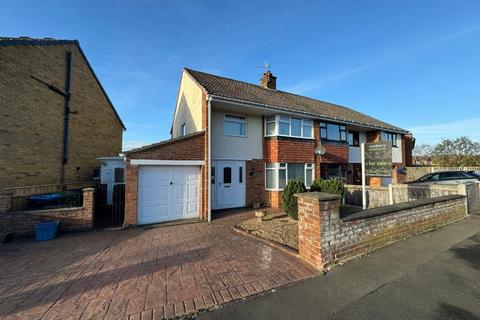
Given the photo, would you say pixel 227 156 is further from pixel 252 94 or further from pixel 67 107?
pixel 67 107

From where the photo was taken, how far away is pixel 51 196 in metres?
7.36

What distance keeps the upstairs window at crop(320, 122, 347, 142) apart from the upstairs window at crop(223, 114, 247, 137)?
16.2ft

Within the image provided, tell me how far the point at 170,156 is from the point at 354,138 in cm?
1391

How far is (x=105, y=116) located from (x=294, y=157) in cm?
1189

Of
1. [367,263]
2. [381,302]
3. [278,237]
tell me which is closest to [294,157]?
[278,237]

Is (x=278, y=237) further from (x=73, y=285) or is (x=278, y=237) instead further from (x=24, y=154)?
(x=24, y=154)

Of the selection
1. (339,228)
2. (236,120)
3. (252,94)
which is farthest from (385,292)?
(252,94)

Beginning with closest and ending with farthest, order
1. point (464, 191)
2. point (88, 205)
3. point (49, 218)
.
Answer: point (49, 218)
point (88, 205)
point (464, 191)

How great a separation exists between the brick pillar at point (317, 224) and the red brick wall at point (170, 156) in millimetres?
4848

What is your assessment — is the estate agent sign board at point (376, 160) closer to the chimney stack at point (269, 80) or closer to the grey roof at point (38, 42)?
the chimney stack at point (269, 80)

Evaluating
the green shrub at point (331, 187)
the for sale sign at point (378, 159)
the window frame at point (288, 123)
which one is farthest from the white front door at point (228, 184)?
the for sale sign at point (378, 159)

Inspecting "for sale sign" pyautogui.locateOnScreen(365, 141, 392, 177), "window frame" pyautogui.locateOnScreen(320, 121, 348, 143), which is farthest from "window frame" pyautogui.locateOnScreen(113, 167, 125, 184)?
"window frame" pyautogui.locateOnScreen(320, 121, 348, 143)

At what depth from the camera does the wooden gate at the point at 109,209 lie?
7668 millimetres

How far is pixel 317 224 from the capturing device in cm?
387
